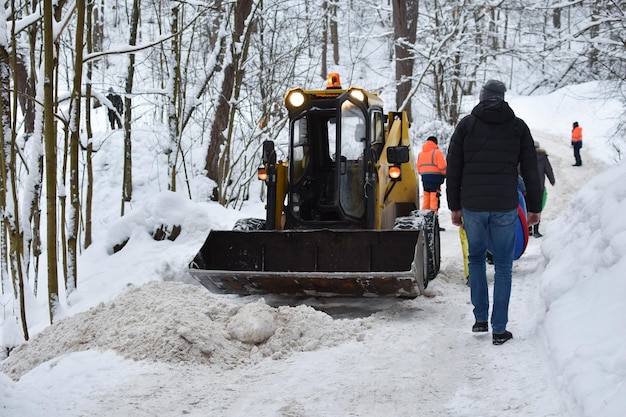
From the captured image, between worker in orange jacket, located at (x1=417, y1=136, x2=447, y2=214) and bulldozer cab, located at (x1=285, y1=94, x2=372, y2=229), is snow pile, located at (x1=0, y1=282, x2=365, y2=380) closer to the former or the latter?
bulldozer cab, located at (x1=285, y1=94, x2=372, y2=229)

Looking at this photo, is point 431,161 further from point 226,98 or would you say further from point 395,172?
point 395,172

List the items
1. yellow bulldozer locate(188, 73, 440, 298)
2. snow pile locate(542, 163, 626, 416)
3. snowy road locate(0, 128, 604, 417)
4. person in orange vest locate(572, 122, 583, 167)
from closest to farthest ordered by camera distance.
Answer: snow pile locate(542, 163, 626, 416) → snowy road locate(0, 128, 604, 417) → yellow bulldozer locate(188, 73, 440, 298) → person in orange vest locate(572, 122, 583, 167)

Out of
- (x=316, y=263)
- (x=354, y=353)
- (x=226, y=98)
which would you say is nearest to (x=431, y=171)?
(x=226, y=98)

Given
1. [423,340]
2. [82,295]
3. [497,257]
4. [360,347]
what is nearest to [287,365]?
[360,347]

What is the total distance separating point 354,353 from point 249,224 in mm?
3408

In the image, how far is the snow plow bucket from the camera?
6613 millimetres

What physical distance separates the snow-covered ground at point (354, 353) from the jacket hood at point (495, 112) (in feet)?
3.72

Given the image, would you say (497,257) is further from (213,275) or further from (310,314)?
(213,275)

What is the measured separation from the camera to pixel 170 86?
447 inches

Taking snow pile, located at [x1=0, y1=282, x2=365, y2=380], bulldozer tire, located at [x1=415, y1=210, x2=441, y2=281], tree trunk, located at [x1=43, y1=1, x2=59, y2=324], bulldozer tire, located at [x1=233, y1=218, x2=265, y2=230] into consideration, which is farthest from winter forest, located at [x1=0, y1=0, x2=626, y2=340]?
bulldozer tire, located at [x1=415, y1=210, x2=441, y2=281]

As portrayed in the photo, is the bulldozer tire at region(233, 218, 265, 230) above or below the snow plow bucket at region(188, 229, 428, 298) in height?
above

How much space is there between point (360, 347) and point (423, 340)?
0.57m

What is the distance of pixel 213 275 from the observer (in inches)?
274

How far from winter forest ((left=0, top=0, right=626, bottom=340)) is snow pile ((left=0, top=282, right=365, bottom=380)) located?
1.30m
